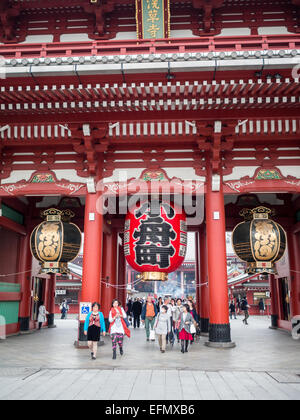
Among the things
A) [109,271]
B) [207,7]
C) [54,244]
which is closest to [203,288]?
[109,271]

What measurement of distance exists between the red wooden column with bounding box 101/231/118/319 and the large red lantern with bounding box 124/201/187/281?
197 inches

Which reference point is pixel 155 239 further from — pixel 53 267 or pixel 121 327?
pixel 53 267

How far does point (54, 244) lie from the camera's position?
33.1 feet

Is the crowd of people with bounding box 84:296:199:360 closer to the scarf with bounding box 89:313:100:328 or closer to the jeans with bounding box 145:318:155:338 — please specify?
the scarf with bounding box 89:313:100:328

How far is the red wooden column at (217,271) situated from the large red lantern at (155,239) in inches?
35.5

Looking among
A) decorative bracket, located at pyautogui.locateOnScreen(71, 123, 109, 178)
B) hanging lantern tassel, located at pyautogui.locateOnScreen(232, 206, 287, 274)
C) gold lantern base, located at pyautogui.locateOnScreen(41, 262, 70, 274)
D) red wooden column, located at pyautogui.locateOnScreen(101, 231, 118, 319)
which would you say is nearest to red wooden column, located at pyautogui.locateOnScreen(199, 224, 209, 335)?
red wooden column, located at pyautogui.locateOnScreen(101, 231, 118, 319)

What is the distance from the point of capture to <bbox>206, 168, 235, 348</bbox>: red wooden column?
9438 mm

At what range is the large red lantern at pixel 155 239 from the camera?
949 centimetres

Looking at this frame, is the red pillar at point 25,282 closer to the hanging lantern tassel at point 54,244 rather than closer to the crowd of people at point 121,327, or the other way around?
the hanging lantern tassel at point 54,244

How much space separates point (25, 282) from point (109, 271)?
12.3 ft

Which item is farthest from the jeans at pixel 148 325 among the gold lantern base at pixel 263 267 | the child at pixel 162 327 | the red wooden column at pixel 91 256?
the gold lantern base at pixel 263 267

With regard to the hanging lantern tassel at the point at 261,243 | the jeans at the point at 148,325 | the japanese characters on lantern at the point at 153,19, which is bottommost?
the jeans at the point at 148,325

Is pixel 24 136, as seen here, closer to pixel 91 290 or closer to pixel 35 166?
pixel 35 166
